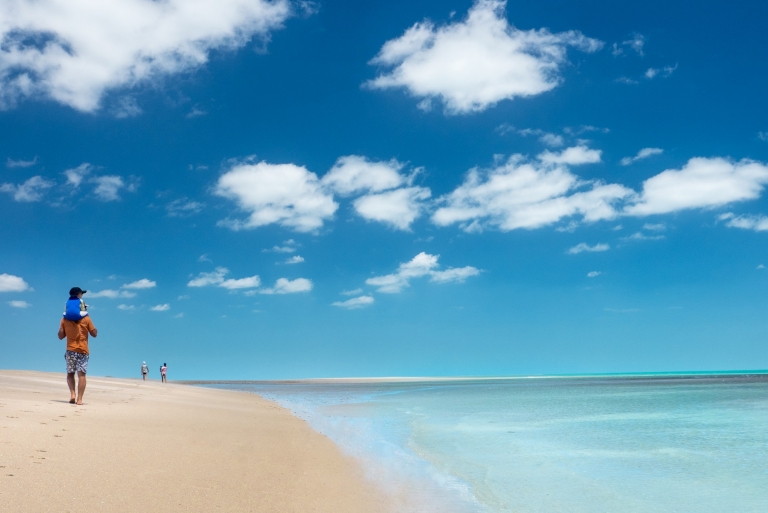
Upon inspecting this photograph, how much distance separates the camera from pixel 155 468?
726 centimetres

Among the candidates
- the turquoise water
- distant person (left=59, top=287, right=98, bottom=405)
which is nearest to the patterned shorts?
distant person (left=59, top=287, right=98, bottom=405)

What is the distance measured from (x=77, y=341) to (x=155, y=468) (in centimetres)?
664

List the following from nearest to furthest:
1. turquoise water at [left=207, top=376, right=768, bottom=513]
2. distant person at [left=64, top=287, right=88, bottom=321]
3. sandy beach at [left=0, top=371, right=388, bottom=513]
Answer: sandy beach at [left=0, top=371, right=388, bottom=513], turquoise water at [left=207, top=376, right=768, bottom=513], distant person at [left=64, top=287, right=88, bottom=321]

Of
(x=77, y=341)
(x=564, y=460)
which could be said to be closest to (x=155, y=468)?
(x=77, y=341)

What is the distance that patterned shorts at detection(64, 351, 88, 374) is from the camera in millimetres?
12570

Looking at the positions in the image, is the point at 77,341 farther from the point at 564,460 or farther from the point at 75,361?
the point at 564,460

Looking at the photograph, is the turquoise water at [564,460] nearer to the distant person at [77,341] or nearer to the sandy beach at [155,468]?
the sandy beach at [155,468]

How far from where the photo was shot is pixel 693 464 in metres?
11.0

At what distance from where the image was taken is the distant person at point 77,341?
12586 millimetres

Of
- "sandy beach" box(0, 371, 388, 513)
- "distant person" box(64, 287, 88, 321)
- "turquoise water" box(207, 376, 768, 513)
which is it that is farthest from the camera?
"distant person" box(64, 287, 88, 321)

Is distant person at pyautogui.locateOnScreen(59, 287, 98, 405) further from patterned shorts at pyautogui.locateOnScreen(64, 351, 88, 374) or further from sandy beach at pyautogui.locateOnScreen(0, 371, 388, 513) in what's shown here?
sandy beach at pyautogui.locateOnScreen(0, 371, 388, 513)

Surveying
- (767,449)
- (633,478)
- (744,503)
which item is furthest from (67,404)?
(767,449)

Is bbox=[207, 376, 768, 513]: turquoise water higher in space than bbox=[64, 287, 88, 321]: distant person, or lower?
lower

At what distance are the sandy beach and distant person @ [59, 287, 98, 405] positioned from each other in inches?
28.3
